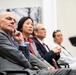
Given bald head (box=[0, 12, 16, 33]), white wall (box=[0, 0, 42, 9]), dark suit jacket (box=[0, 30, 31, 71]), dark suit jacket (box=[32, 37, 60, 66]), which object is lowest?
dark suit jacket (box=[32, 37, 60, 66])

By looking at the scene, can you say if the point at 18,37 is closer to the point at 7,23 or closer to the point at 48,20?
the point at 7,23

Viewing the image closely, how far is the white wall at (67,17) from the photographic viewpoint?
4789 mm

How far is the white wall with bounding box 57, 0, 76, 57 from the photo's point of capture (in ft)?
15.7

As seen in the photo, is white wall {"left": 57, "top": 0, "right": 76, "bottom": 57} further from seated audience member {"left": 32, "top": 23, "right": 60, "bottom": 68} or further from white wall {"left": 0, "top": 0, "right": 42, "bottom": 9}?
seated audience member {"left": 32, "top": 23, "right": 60, "bottom": 68}

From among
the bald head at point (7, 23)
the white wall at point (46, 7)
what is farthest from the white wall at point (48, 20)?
the bald head at point (7, 23)

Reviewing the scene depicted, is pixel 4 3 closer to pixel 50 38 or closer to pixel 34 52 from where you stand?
pixel 50 38

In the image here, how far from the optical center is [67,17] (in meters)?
4.83

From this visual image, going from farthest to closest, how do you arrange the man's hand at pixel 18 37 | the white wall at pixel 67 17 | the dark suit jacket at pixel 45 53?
1. the white wall at pixel 67 17
2. the dark suit jacket at pixel 45 53
3. the man's hand at pixel 18 37

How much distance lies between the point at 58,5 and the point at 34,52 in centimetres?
233

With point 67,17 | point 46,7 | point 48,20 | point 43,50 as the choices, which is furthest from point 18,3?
point 43,50

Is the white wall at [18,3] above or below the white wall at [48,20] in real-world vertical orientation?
above

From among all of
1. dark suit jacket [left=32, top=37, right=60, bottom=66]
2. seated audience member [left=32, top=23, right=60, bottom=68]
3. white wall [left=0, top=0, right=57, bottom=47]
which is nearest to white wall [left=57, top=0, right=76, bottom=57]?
white wall [left=0, top=0, right=57, bottom=47]

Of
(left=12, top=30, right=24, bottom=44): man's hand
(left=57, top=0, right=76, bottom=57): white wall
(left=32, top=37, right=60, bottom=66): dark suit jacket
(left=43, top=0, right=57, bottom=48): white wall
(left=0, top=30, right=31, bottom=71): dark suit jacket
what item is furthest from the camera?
(left=57, top=0, right=76, bottom=57): white wall

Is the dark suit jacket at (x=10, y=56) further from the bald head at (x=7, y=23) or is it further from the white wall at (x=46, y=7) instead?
the white wall at (x=46, y=7)
